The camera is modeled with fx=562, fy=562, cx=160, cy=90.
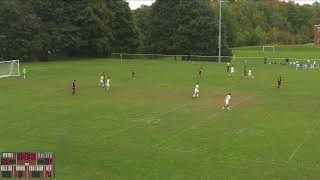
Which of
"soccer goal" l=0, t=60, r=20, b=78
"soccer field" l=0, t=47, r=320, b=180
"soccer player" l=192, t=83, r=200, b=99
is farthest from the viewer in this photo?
"soccer goal" l=0, t=60, r=20, b=78

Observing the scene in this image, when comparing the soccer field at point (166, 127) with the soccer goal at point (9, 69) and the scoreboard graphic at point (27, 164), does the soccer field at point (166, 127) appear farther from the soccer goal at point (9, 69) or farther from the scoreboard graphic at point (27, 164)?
the scoreboard graphic at point (27, 164)

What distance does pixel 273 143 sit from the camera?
29578mm

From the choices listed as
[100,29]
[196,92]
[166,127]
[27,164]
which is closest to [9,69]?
[100,29]

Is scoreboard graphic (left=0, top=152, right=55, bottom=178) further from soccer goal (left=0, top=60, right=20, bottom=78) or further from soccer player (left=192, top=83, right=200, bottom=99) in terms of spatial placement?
soccer goal (left=0, top=60, right=20, bottom=78)

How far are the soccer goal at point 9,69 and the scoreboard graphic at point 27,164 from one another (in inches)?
1999

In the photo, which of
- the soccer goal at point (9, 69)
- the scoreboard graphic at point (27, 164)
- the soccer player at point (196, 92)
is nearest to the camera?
the scoreboard graphic at point (27, 164)

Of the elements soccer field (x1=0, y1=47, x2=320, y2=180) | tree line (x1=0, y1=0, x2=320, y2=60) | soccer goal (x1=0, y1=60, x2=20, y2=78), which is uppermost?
tree line (x1=0, y1=0, x2=320, y2=60)

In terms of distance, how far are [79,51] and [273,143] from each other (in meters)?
68.5

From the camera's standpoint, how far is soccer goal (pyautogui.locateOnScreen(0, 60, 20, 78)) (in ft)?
218

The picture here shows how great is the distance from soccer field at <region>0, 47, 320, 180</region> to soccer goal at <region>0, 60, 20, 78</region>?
6.45 m

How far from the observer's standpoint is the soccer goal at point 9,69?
66.6 m

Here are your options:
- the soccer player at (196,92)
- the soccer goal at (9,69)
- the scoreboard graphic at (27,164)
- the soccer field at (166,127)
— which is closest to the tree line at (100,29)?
the soccer goal at (9,69)

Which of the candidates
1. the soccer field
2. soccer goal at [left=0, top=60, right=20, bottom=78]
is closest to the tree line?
soccer goal at [left=0, top=60, right=20, bottom=78]

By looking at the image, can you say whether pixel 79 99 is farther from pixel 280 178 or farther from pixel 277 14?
pixel 277 14
